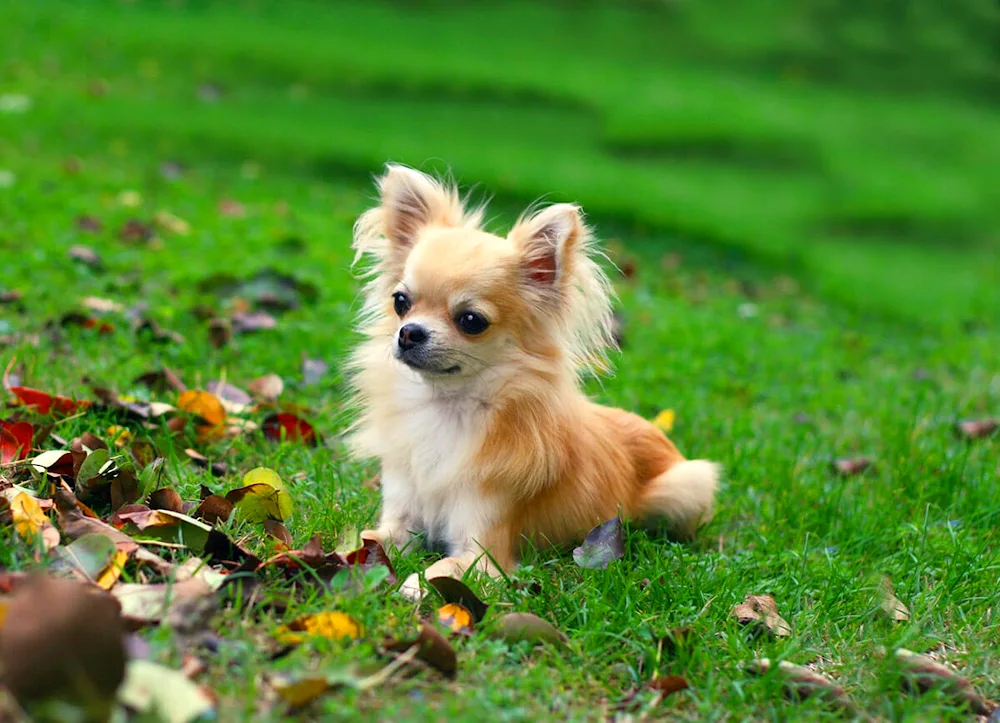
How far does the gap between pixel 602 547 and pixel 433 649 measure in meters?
0.97

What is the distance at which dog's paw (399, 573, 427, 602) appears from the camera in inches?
113

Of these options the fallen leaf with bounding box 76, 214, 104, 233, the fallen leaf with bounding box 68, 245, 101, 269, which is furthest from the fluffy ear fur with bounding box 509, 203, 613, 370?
the fallen leaf with bounding box 76, 214, 104, 233

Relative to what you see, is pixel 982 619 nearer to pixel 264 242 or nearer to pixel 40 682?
pixel 40 682

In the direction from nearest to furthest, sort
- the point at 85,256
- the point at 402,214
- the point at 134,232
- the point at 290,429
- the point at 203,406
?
the point at 402,214 → the point at 203,406 → the point at 290,429 → the point at 85,256 → the point at 134,232

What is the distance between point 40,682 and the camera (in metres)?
1.96

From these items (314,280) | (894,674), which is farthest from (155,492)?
(314,280)

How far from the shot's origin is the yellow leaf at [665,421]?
16.6 ft

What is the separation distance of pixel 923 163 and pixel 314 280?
32.1 ft

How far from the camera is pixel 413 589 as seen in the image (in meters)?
2.93

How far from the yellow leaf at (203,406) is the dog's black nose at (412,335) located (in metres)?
1.19

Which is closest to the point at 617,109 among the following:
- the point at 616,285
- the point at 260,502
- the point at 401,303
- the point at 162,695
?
the point at 616,285

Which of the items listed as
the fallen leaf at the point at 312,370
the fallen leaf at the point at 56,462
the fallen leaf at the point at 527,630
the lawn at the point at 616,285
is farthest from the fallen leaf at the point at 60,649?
the fallen leaf at the point at 312,370

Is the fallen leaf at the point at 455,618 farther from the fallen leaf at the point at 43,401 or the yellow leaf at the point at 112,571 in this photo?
the fallen leaf at the point at 43,401

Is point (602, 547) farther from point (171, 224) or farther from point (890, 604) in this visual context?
point (171, 224)
